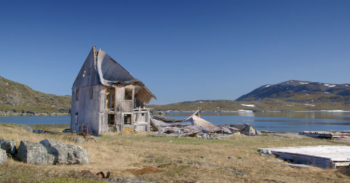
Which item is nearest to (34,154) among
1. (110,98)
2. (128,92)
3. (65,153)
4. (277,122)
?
(65,153)

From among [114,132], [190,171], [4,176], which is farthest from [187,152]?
[114,132]

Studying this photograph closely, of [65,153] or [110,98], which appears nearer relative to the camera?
[65,153]

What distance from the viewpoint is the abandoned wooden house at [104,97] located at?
31.3 metres

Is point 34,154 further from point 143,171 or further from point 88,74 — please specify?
point 88,74

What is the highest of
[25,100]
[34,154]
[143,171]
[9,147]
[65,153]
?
[25,100]

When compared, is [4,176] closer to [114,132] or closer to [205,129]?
[114,132]

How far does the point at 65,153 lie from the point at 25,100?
369 ft

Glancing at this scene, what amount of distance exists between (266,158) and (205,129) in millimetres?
19891

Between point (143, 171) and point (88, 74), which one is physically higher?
point (88, 74)

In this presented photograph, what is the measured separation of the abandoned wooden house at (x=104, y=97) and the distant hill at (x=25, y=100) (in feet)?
237

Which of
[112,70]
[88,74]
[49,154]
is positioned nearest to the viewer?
[49,154]

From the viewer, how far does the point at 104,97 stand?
3138 cm

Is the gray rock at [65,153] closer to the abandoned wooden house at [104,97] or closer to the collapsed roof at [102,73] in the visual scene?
the abandoned wooden house at [104,97]

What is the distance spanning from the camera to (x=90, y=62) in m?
34.2
